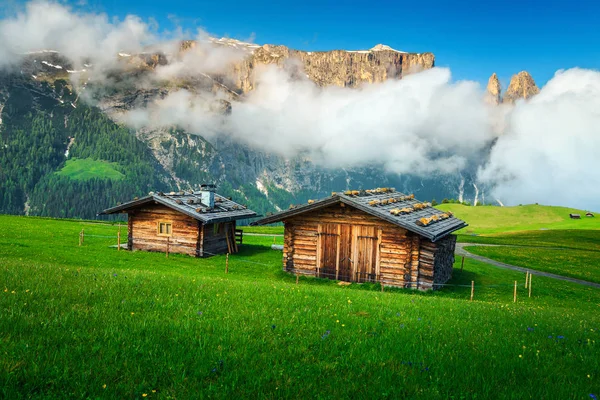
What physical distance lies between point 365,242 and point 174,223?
19.3 metres

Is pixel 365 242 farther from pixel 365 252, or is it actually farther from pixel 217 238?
pixel 217 238

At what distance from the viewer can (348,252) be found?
31.2 metres

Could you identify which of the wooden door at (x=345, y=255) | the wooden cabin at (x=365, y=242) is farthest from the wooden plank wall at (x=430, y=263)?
the wooden door at (x=345, y=255)

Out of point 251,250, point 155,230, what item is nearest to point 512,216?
point 251,250

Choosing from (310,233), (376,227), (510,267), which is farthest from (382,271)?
(510,267)

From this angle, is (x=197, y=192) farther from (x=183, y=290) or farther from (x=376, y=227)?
(x=183, y=290)

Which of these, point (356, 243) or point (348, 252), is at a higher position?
point (356, 243)

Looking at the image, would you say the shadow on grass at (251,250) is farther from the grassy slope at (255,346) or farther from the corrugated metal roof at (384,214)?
the grassy slope at (255,346)

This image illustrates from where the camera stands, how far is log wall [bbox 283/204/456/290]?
2952cm

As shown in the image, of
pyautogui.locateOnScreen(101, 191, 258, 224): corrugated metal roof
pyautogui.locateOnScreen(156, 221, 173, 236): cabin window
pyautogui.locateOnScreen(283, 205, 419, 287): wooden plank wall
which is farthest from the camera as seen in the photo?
pyautogui.locateOnScreen(156, 221, 173, 236): cabin window

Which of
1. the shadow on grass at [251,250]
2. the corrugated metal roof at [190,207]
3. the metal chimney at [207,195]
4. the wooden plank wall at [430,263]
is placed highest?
the metal chimney at [207,195]

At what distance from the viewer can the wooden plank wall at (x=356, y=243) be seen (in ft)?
97.2

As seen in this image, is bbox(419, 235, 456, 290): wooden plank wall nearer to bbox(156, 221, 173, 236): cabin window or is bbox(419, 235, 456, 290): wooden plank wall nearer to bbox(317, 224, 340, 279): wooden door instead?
bbox(317, 224, 340, 279): wooden door

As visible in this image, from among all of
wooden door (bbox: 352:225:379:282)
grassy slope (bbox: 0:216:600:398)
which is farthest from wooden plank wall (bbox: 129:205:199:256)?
grassy slope (bbox: 0:216:600:398)
